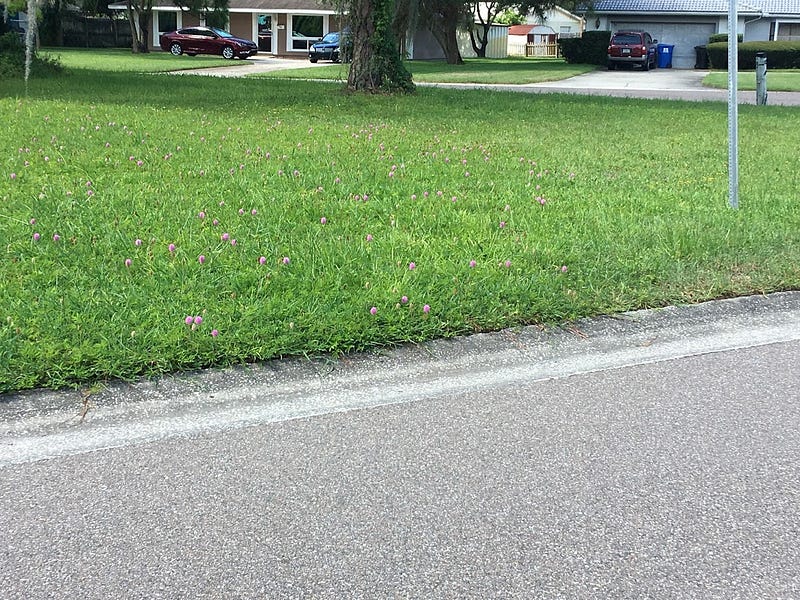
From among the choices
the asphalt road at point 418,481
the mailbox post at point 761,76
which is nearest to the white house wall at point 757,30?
the mailbox post at point 761,76

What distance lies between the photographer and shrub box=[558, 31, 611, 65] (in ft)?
138

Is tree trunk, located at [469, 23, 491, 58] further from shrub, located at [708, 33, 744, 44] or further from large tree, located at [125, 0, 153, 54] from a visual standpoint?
large tree, located at [125, 0, 153, 54]

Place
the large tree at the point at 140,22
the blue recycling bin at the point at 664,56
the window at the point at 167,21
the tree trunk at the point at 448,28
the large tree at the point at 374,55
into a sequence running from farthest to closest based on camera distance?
the window at the point at 167,21
the blue recycling bin at the point at 664,56
the large tree at the point at 140,22
the tree trunk at the point at 448,28
the large tree at the point at 374,55

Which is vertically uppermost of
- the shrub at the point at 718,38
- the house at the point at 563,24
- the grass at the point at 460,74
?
the house at the point at 563,24

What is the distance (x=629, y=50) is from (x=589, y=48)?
3984mm

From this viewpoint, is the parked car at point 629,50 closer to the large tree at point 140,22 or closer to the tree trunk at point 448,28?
the tree trunk at point 448,28

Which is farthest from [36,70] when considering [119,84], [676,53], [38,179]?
[676,53]

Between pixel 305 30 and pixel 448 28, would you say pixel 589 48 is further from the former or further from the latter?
pixel 305 30

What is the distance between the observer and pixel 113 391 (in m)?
4.12

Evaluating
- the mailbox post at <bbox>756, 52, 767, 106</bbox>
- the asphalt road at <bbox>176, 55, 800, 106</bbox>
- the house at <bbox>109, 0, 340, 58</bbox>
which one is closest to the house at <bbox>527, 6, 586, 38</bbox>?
the house at <bbox>109, 0, 340, 58</bbox>

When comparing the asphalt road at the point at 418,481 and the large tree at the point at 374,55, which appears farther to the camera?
the large tree at the point at 374,55

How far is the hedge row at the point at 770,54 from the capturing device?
3825 centimetres

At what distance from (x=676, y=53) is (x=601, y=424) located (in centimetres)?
4533

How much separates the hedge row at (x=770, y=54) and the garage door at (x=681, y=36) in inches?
226
